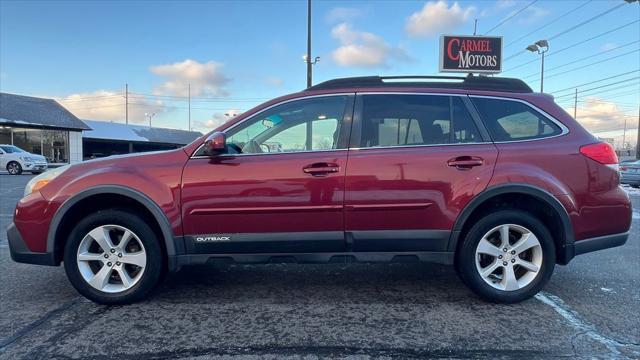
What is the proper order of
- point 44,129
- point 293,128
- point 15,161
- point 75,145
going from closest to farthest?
point 293,128 → point 15,161 → point 44,129 → point 75,145

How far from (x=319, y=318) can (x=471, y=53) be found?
712 inches

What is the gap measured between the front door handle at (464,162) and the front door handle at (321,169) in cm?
96

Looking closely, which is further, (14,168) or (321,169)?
(14,168)

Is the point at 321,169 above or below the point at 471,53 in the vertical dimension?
below

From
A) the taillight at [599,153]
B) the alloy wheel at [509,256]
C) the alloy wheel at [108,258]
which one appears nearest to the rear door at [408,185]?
the alloy wheel at [509,256]

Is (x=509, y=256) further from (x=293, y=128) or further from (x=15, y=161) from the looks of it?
(x=15, y=161)

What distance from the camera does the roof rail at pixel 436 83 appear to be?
12.7 feet

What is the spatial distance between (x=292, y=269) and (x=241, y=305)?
3.69 ft

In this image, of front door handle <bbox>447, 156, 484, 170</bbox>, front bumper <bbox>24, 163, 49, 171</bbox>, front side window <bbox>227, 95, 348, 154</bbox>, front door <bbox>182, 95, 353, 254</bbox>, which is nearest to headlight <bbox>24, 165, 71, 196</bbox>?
front door <bbox>182, 95, 353, 254</bbox>

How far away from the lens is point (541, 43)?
27594 millimetres

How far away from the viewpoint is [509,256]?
3.61 meters

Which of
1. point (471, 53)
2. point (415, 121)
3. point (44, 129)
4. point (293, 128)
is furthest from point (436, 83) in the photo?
point (44, 129)

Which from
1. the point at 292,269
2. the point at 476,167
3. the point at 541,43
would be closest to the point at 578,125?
the point at 476,167

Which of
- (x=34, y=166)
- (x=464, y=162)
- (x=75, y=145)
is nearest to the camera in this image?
(x=464, y=162)
